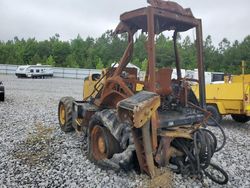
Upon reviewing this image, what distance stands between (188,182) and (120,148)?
1164 millimetres

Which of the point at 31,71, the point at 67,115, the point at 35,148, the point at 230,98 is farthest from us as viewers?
the point at 31,71

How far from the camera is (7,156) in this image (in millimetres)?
5980

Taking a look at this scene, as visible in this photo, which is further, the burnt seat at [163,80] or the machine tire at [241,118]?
the machine tire at [241,118]

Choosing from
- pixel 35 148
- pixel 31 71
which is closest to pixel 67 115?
pixel 35 148

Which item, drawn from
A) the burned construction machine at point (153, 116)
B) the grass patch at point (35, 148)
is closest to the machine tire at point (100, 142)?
the burned construction machine at point (153, 116)

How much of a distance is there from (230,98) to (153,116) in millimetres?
6050

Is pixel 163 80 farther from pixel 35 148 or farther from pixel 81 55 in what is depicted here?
pixel 81 55

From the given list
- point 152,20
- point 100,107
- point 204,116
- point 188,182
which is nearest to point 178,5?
point 152,20

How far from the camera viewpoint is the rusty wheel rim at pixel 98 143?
18.1ft

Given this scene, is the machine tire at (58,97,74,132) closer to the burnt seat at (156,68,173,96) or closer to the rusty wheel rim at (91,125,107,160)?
the rusty wheel rim at (91,125,107,160)

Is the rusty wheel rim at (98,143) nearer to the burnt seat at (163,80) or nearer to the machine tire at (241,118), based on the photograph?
the burnt seat at (163,80)

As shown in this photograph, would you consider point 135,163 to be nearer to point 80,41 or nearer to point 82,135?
point 82,135

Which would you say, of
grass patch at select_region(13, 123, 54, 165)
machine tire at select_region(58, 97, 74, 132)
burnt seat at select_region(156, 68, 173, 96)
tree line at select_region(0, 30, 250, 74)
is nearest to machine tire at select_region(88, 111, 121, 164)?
grass patch at select_region(13, 123, 54, 165)

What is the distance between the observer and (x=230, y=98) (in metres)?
9.98
